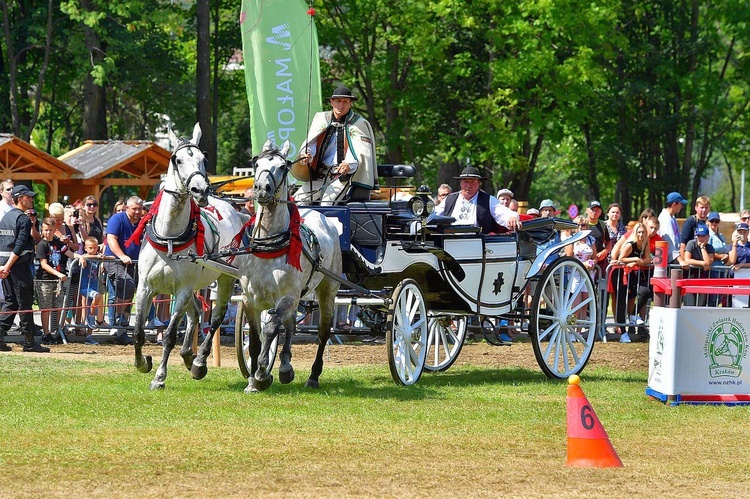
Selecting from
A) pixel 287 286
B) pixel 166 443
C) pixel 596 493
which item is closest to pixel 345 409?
pixel 287 286

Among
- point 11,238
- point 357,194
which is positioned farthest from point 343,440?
point 11,238

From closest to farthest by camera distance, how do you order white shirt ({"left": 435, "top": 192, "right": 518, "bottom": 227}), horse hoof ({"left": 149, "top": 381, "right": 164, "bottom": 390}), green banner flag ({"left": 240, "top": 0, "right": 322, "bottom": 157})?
horse hoof ({"left": 149, "top": 381, "right": 164, "bottom": 390}) < white shirt ({"left": 435, "top": 192, "right": 518, "bottom": 227}) < green banner flag ({"left": 240, "top": 0, "right": 322, "bottom": 157})

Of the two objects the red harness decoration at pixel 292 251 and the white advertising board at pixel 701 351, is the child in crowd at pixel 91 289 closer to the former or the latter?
the red harness decoration at pixel 292 251

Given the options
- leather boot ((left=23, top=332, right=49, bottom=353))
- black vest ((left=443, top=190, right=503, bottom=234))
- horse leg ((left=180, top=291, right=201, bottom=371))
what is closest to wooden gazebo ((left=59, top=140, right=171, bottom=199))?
leather boot ((left=23, top=332, right=49, bottom=353))

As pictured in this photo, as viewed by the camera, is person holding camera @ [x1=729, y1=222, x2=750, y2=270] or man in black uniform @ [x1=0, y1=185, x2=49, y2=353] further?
person holding camera @ [x1=729, y1=222, x2=750, y2=270]

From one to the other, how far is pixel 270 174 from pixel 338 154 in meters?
1.80

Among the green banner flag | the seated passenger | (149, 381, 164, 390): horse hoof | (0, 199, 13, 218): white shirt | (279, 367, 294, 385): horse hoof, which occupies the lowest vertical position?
(149, 381, 164, 390): horse hoof

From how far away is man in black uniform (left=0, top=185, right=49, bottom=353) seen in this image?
1596 cm

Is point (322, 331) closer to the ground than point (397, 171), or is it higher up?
closer to the ground

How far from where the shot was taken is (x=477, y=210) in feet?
44.8

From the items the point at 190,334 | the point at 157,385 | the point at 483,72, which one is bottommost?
the point at 157,385

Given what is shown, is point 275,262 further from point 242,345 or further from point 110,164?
point 110,164

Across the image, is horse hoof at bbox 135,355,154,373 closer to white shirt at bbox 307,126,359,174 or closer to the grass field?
the grass field

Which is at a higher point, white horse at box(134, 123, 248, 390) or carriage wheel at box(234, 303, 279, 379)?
white horse at box(134, 123, 248, 390)
